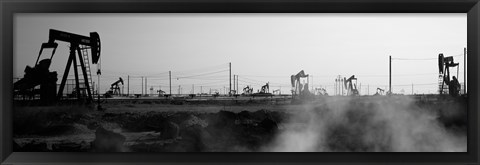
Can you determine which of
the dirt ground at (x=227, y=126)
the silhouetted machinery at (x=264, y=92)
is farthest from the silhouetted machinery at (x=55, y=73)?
the silhouetted machinery at (x=264, y=92)

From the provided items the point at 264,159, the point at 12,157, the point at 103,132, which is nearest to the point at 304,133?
the point at 264,159

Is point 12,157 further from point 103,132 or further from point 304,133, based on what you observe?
point 304,133

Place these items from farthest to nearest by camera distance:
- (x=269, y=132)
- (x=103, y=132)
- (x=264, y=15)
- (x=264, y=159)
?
(x=269, y=132) → (x=103, y=132) → (x=264, y=15) → (x=264, y=159)

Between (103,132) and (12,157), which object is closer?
(12,157)

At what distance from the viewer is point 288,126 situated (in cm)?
539

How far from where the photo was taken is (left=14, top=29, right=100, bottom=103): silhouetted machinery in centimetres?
501

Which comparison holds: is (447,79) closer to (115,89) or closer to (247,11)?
(247,11)

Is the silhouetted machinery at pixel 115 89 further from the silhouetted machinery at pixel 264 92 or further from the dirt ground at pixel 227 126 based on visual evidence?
the silhouetted machinery at pixel 264 92

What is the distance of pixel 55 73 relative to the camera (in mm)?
5320

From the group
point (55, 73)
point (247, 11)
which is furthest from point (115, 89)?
point (247, 11)

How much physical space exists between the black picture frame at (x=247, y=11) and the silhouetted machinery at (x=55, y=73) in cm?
45

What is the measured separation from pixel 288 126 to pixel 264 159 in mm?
994

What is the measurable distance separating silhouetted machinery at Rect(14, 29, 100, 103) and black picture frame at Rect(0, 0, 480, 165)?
1.49 feet

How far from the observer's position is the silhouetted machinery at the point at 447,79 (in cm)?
509
